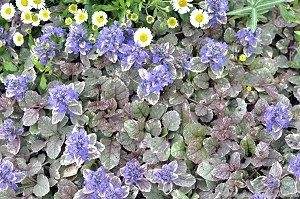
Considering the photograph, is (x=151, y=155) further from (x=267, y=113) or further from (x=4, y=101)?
(x=4, y=101)

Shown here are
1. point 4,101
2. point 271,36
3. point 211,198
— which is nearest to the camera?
point 211,198

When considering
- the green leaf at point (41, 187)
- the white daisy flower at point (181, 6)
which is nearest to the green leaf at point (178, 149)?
the green leaf at point (41, 187)

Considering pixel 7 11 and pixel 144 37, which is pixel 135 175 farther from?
pixel 7 11

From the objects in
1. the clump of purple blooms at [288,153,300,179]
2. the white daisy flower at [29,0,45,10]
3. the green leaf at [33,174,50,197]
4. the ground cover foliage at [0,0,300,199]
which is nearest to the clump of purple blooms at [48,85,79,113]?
the ground cover foliage at [0,0,300,199]

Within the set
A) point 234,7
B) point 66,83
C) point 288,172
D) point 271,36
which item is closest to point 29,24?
point 66,83

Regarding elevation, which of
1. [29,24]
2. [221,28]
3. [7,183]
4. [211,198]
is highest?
[29,24]

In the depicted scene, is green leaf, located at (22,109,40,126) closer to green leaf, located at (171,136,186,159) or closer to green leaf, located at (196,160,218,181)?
green leaf, located at (171,136,186,159)

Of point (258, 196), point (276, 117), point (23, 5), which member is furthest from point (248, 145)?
point (23, 5)
